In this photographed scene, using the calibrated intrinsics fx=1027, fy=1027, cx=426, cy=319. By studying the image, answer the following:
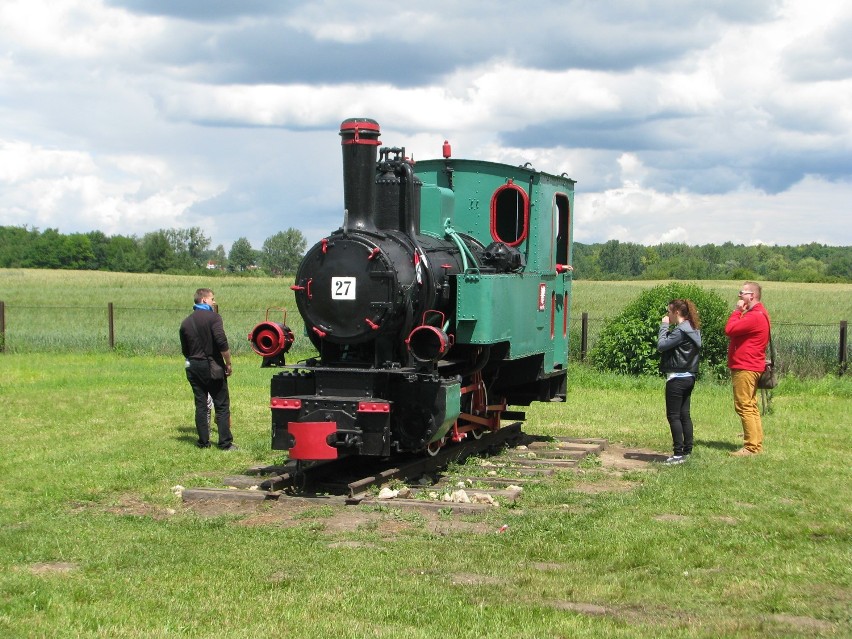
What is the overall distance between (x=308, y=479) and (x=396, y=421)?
92 centimetres

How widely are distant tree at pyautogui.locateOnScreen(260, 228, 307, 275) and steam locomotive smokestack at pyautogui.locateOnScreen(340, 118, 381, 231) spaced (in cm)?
6599

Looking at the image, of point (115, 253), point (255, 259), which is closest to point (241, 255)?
point (255, 259)

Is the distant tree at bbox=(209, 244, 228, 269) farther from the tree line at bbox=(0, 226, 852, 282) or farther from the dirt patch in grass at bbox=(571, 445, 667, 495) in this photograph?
the dirt patch in grass at bbox=(571, 445, 667, 495)

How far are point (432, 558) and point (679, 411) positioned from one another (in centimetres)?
490

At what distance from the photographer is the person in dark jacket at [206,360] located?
35.8ft

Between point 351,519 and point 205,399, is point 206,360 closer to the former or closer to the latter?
point 205,399

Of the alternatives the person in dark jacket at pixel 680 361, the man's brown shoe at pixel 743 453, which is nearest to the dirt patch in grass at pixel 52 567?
the person in dark jacket at pixel 680 361

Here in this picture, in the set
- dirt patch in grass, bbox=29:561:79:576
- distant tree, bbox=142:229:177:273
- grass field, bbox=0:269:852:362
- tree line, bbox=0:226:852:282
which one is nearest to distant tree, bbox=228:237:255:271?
tree line, bbox=0:226:852:282

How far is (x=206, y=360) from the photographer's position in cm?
1096

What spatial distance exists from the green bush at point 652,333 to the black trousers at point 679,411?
716 cm

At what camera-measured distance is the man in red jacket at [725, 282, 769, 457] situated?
1101cm

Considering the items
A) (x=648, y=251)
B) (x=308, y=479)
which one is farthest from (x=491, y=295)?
(x=648, y=251)

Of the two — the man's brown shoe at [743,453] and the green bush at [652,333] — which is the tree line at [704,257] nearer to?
the green bush at [652,333]

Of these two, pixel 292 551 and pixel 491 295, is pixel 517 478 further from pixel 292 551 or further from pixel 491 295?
pixel 292 551
